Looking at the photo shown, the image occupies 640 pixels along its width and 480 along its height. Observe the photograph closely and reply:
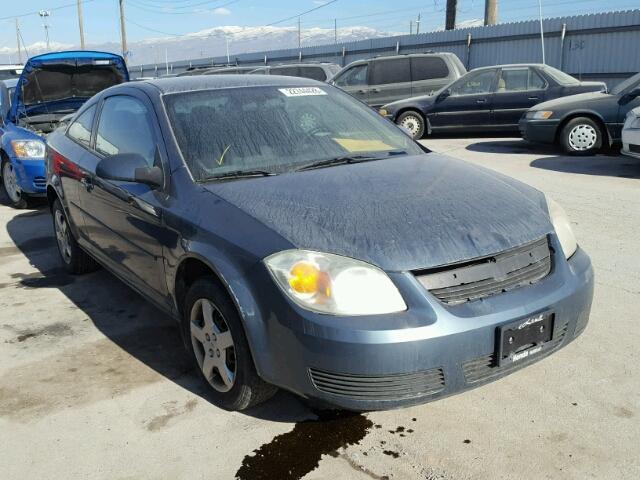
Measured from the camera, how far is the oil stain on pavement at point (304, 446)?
2545 mm

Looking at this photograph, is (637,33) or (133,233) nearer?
(133,233)

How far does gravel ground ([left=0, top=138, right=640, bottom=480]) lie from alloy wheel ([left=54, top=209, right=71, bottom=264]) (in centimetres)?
99

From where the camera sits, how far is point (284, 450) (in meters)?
2.68

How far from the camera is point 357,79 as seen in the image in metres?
15.0

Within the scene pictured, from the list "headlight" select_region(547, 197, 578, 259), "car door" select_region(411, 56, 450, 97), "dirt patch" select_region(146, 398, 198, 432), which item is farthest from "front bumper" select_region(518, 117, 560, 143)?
"dirt patch" select_region(146, 398, 198, 432)

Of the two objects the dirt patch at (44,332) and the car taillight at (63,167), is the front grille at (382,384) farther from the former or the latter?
the car taillight at (63,167)

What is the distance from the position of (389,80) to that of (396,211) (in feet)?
41.3

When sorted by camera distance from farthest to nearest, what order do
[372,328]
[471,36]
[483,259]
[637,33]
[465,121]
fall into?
1. [471,36]
2. [637,33]
3. [465,121]
4. [483,259]
5. [372,328]

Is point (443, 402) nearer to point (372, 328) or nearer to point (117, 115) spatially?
point (372, 328)

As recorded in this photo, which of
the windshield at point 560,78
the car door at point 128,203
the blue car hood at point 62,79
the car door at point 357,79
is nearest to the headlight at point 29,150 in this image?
the blue car hood at point 62,79

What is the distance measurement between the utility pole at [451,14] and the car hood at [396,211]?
68.0 feet

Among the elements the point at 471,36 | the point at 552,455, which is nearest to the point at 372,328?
the point at 552,455

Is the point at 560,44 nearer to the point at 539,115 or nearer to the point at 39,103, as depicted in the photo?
the point at 539,115

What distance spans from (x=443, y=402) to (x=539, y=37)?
59.5 feet
